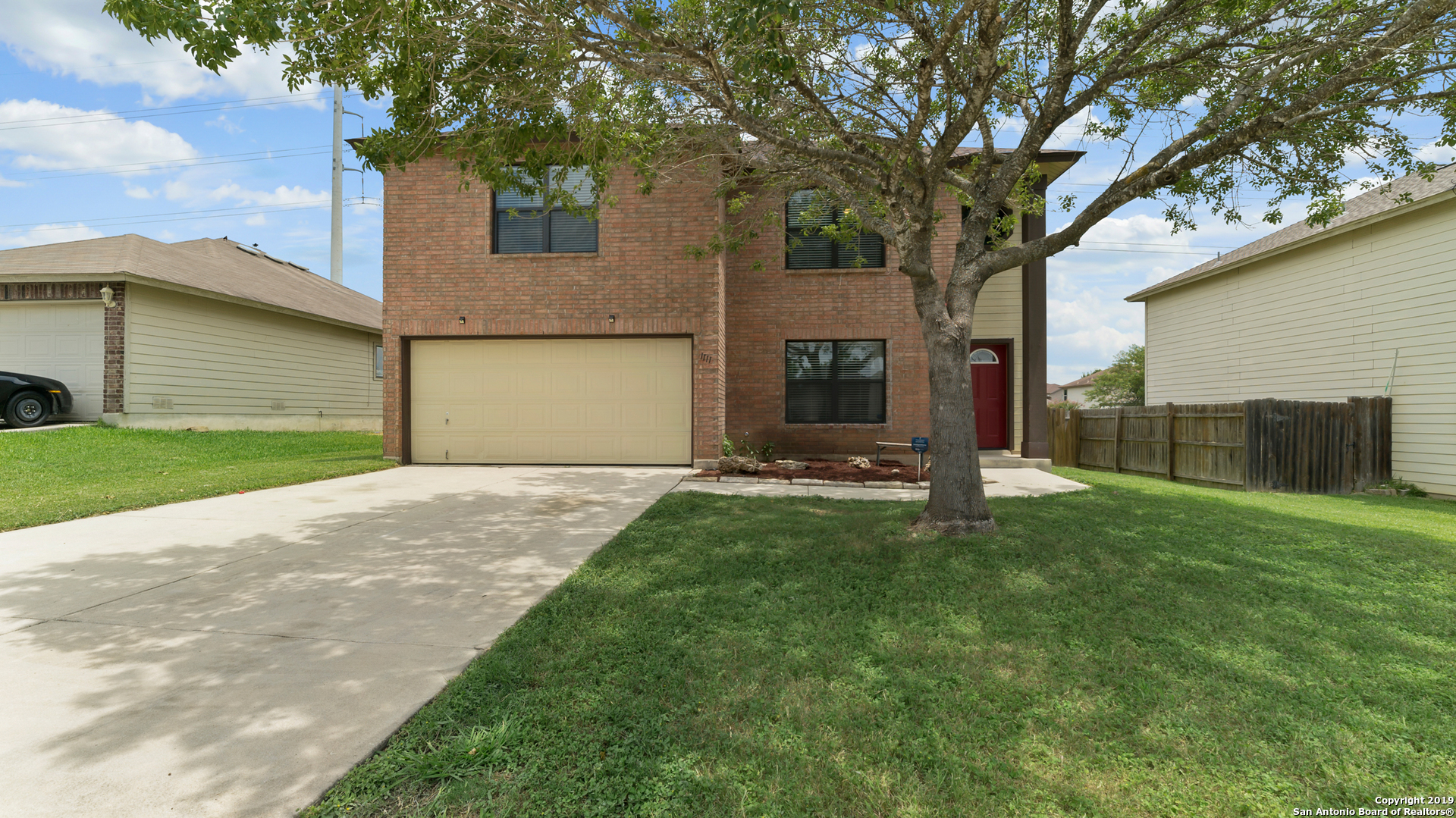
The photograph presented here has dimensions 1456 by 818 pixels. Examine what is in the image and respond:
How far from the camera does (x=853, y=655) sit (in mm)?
3514

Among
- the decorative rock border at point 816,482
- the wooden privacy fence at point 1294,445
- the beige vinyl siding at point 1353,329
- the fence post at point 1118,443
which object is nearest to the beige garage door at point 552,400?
the decorative rock border at point 816,482

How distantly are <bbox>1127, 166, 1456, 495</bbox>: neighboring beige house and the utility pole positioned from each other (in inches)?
1465

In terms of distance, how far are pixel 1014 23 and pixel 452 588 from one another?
8.18 meters

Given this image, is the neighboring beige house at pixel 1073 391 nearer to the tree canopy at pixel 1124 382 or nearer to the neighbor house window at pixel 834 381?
the tree canopy at pixel 1124 382

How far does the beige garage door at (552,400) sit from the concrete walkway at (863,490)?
2.40m

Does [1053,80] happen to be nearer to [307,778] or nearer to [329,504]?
[307,778]

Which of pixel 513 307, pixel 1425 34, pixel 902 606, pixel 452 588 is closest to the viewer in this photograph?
pixel 902 606

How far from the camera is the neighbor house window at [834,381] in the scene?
12883 millimetres

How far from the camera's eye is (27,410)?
1344 cm

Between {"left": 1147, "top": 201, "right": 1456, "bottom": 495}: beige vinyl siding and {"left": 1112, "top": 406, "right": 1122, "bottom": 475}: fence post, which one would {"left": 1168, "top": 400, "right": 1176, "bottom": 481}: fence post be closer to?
{"left": 1112, "top": 406, "right": 1122, "bottom": 475}: fence post

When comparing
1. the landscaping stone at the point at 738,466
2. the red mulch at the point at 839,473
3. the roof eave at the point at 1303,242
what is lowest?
the red mulch at the point at 839,473

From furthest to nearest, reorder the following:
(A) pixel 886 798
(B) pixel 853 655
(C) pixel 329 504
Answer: (C) pixel 329 504, (B) pixel 853 655, (A) pixel 886 798

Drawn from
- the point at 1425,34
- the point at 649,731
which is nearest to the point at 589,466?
the point at 649,731

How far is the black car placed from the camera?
13.3 meters
